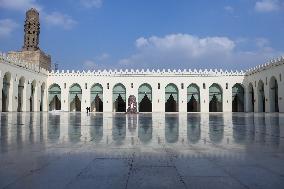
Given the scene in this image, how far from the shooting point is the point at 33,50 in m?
48.1

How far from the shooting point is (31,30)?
159 feet

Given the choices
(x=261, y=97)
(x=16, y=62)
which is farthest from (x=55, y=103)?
(x=261, y=97)

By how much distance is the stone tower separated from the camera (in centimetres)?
4753

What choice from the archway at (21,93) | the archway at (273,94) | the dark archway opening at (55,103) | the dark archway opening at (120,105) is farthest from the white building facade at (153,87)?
the archway at (273,94)

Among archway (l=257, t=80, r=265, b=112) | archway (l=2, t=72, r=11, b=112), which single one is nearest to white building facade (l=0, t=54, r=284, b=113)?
archway (l=257, t=80, r=265, b=112)

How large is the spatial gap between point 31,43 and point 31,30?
2155 mm

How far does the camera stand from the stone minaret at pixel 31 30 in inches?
1901

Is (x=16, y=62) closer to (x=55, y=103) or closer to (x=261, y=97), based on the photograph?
(x=55, y=103)

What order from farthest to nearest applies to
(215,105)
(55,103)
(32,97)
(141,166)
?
(215,105)
(55,103)
(32,97)
(141,166)

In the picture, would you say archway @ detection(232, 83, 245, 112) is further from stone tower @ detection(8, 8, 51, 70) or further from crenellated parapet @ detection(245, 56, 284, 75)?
stone tower @ detection(8, 8, 51, 70)

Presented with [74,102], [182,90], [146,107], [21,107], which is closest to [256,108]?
[182,90]

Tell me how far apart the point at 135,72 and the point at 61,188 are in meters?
45.0

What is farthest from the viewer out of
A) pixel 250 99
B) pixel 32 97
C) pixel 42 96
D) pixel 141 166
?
pixel 42 96

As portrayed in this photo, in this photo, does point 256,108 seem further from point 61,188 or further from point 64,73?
point 61,188
